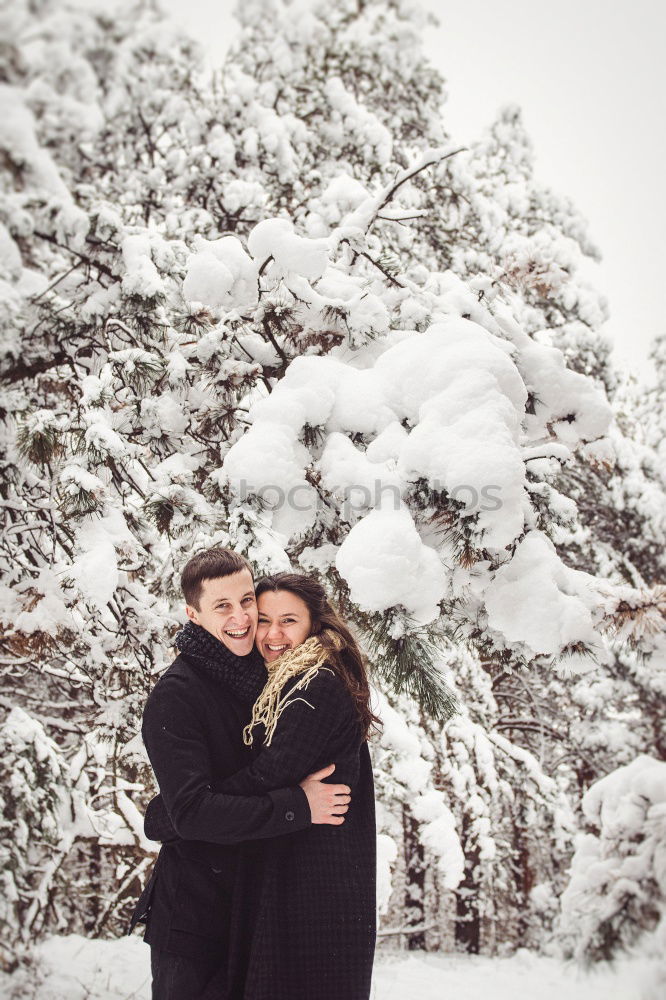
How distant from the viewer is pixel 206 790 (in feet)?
6.07

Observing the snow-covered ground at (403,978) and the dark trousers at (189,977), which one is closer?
the dark trousers at (189,977)

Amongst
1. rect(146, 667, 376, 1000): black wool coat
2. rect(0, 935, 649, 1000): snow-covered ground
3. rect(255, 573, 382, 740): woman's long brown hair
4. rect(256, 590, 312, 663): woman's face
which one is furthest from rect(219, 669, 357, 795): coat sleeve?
rect(0, 935, 649, 1000): snow-covered ground

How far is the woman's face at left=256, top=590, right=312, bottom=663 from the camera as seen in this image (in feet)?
7.27

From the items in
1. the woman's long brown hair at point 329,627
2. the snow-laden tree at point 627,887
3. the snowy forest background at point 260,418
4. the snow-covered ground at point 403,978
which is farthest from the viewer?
the snow-covered ground at point 403,978

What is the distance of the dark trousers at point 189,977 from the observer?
1.84m

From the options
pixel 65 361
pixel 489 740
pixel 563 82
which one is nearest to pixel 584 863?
pixel 489 740

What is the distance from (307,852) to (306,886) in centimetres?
9

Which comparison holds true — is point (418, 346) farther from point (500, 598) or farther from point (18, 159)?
point (18, 159)

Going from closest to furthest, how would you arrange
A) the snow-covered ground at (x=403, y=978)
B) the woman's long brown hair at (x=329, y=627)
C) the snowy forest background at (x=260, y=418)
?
the snowy forest background at (x=260, y=418), the woman's long brown hair at (x=329, y=627), the snow-covered ground at (x=403, y=978)

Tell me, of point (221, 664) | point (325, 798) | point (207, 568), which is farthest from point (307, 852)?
point (207, 568)

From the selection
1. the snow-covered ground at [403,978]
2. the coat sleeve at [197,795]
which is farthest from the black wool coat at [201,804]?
the snow-covered ground at [403,978]

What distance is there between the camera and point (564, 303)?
248 inches

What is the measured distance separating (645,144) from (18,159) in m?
4.19

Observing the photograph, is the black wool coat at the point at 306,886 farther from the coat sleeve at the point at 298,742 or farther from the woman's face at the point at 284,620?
the woman's face at the point at 284,620
